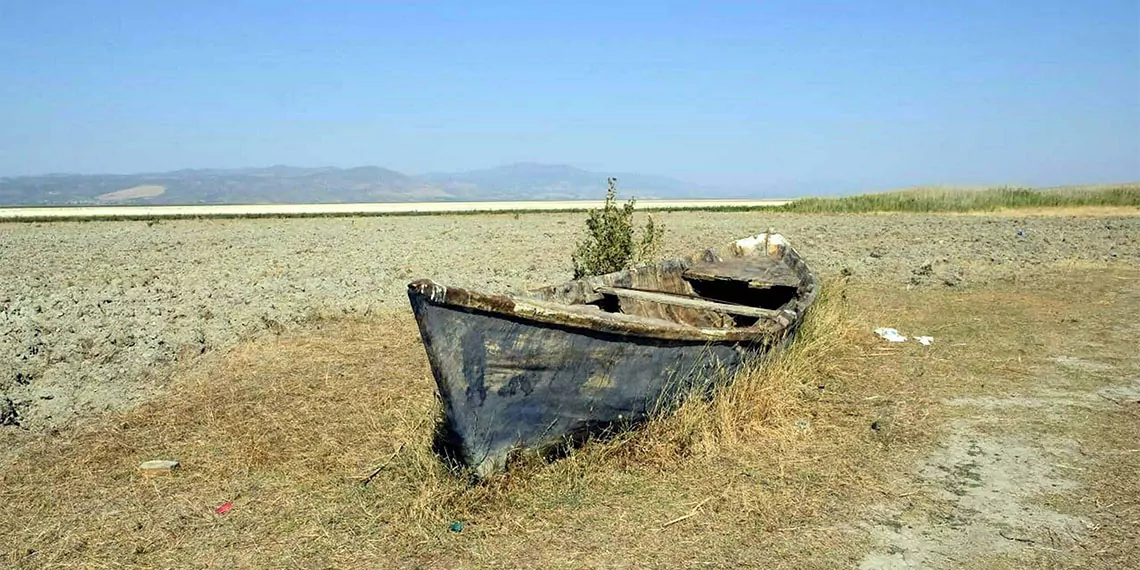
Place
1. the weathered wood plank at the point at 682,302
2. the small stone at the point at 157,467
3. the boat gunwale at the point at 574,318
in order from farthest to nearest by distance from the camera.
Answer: the weathered wood plank at the point at 682,302, the small stone at the point at 157,467, the boat gunwale at the point at 574,318

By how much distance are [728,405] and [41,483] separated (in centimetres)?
493

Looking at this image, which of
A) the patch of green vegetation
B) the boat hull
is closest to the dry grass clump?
the boat hull

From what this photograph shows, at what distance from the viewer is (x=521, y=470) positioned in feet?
17.0

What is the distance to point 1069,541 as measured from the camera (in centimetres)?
446

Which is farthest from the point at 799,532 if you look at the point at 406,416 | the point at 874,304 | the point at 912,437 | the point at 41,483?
the point at 874,304

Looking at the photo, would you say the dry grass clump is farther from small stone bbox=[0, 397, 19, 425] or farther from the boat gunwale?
small stone bbox=[0, 397, 19, 425]

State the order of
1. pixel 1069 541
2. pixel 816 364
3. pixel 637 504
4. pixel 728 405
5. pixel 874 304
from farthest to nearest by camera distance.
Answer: pixel 874 304 → pixel 816 364 → pixel 728 405 → pixel 637 504 → pixel 1069 541

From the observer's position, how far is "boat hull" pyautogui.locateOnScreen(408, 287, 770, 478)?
4645 millimetres

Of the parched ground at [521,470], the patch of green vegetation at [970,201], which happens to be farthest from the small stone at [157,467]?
the patch of green vegetation at [970,201]

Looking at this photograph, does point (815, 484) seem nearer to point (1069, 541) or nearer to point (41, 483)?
point (1069, 541)

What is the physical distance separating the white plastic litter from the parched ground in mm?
300

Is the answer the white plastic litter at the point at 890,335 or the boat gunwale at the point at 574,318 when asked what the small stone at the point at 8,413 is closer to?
the boat gunwale at the point at 574,318

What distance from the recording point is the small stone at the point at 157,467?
5.62 metres

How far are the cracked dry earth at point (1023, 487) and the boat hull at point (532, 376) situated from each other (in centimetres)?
166
